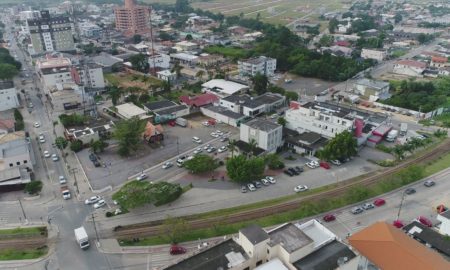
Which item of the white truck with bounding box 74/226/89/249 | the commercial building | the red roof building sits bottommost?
the white truck with bounding box 74/226/89/249

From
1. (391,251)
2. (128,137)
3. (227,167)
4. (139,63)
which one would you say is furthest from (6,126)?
(391,251)

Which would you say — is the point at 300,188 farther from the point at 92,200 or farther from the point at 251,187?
the point at 92,200

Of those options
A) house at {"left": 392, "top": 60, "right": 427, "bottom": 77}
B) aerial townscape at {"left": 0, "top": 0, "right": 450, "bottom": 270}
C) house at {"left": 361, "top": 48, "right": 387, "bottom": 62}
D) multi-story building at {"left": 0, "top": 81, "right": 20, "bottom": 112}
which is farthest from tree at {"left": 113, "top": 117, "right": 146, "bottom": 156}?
house at {"left": 361, "top": 48, "right": 387, "bottom": 62}

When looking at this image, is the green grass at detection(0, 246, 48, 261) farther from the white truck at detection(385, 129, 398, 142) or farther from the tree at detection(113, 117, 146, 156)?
the white truck at detection(385, 129, 398, 142)

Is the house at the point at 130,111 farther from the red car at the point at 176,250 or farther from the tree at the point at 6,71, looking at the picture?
the tree at the point at 6,71

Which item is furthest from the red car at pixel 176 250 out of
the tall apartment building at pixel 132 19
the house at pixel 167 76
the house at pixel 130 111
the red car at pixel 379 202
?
the tall apartment building at pixel 132 19

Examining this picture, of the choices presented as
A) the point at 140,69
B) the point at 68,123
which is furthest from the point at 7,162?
the point at 140,69
